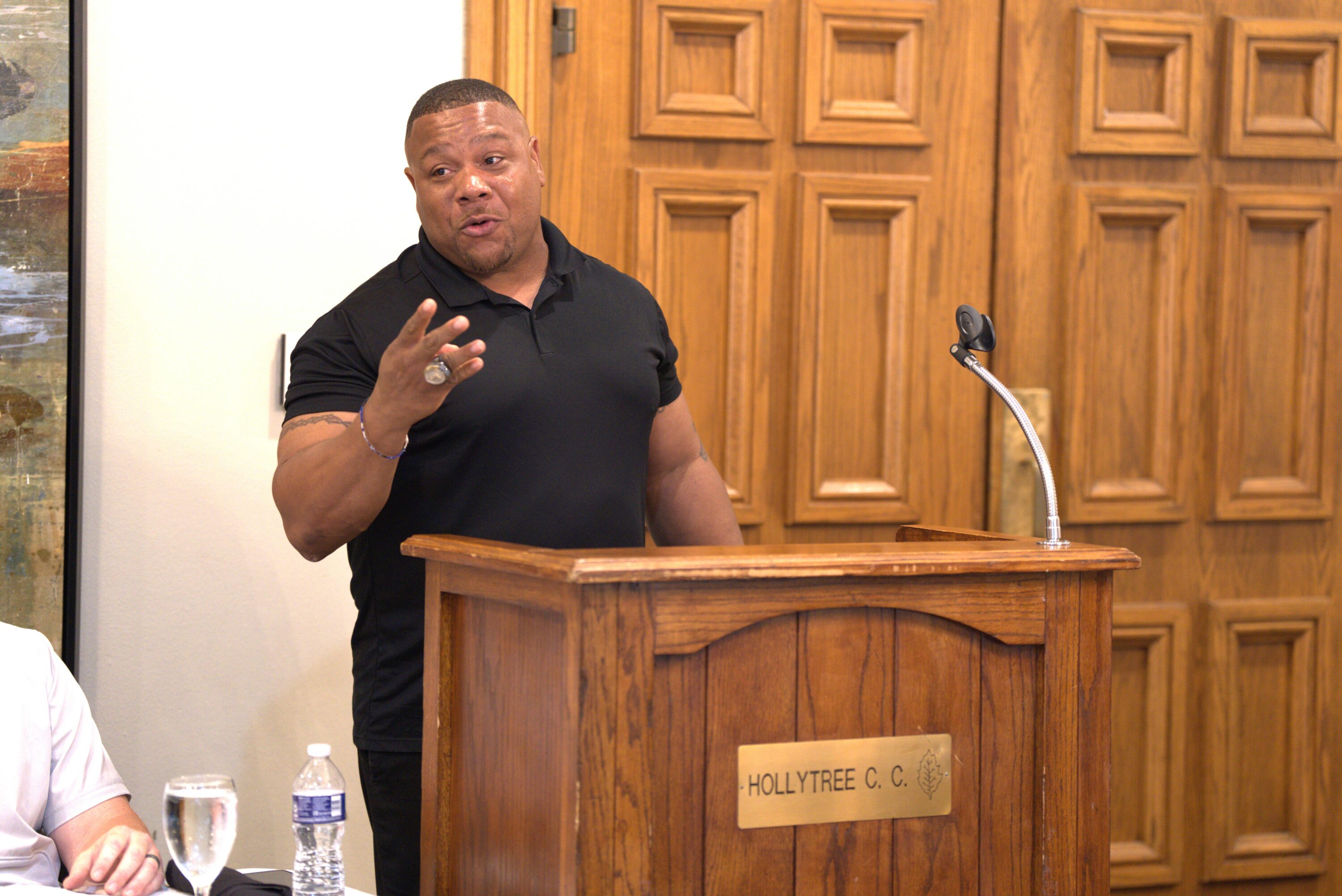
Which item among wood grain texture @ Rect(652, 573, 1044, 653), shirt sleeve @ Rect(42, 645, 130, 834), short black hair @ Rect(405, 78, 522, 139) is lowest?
shirt sleeve @ Rect(42, 645, 130, 834)

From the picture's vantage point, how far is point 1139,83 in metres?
2.50

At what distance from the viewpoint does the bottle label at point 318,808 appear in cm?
116

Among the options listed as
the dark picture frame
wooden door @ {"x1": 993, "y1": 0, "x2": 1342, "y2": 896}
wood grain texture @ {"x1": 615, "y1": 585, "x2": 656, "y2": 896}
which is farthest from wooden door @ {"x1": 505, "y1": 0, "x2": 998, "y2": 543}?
wood grain texture @ {"x1": 615, "y1": 585, "x2": 656, "y2": 896}

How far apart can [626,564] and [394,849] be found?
71cm

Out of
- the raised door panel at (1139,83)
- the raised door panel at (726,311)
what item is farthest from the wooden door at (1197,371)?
the raised door panel at (726,311)

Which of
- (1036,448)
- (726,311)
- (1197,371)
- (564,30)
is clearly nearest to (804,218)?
(726,311)

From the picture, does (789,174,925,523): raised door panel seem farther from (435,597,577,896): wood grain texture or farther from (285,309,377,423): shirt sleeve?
(435,597,577,896): wood grain texture

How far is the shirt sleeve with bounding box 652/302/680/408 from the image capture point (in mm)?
1771

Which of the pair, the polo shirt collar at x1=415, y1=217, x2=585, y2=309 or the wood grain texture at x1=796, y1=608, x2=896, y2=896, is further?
the polo shirt collar at x1=415, y1=217, x2=585, y2=309

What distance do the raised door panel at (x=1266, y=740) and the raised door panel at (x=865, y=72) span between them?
1116 millimetres

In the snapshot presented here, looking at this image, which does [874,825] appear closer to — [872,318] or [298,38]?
[872,318]

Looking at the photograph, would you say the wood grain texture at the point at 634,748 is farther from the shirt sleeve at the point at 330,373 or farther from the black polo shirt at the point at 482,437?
the shirt sleeve at the point at 330,373

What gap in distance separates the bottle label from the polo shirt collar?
0.67 m

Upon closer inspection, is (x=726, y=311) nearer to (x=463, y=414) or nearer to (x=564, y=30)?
(x=564, y=30)
